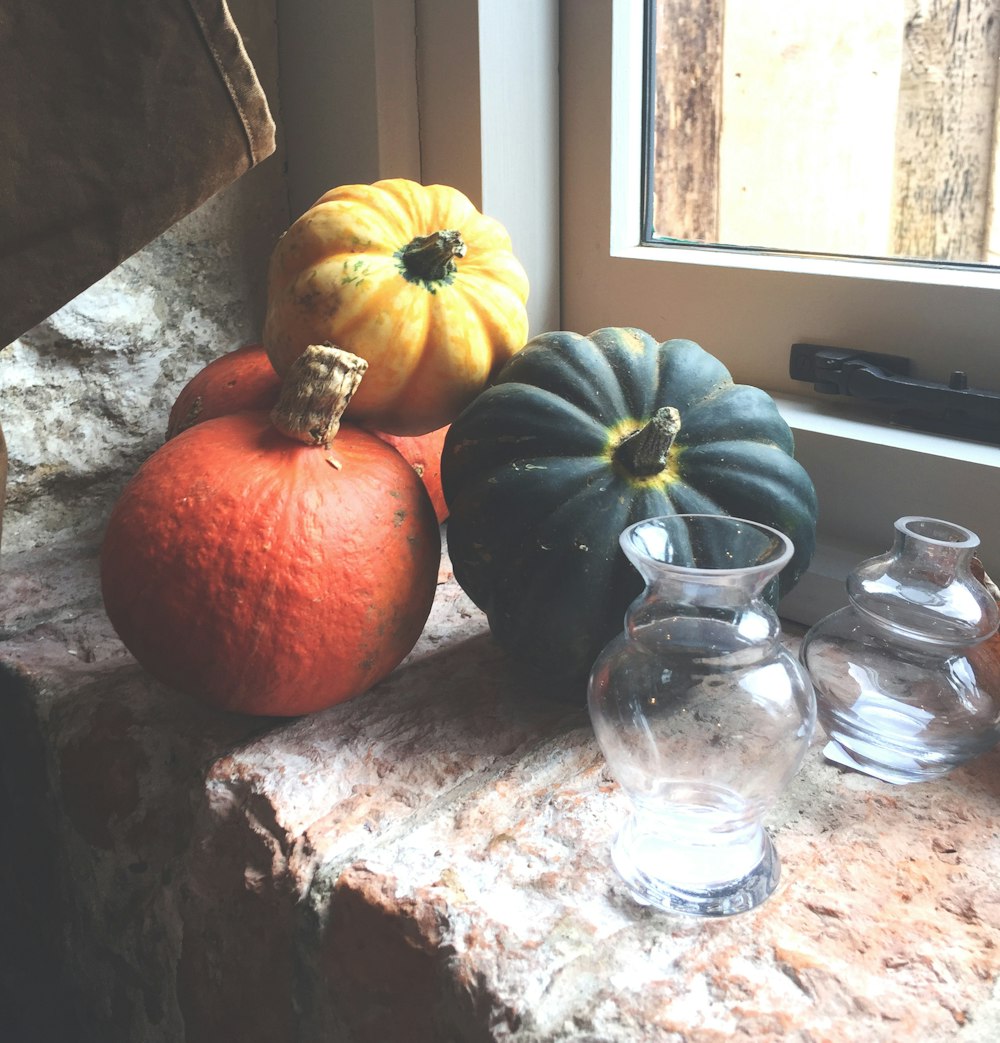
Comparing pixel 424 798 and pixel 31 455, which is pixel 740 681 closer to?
pixel 424 798

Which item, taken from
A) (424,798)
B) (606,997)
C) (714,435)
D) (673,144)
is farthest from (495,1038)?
(673,144)

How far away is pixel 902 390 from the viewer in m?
0.96

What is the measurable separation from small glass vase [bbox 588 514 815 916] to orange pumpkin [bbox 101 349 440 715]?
21 centimetres

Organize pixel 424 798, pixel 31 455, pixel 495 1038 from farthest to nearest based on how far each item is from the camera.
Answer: pixel 31 455
pixel 424 798
pixel 495 1038

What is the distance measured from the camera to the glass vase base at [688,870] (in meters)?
0.62

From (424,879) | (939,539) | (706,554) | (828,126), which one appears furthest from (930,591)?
(828,126)

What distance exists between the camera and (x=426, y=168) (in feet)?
3.81

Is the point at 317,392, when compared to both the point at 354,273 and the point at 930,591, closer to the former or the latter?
the point at 354,273

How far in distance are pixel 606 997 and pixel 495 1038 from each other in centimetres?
6

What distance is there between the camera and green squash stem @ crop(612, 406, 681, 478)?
0.75m

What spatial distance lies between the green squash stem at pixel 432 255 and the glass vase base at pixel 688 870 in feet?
1.60

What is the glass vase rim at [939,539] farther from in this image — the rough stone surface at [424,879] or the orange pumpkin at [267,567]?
the orange pumpkin at [267,567]

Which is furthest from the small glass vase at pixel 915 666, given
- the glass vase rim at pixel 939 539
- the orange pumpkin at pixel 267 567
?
the orange pumpkin at pixel 267 567

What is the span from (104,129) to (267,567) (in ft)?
1.04
